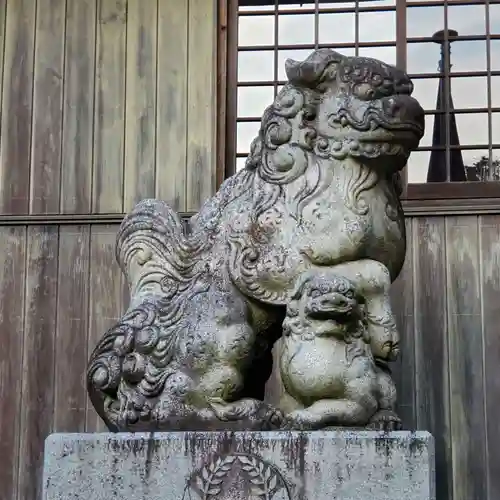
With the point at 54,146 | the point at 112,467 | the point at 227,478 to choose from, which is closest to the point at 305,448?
the point at 227,478

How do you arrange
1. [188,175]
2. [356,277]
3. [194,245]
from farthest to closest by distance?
1. [188,175]
2. [194,245]
3. [356,277]

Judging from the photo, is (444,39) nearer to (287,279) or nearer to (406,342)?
(406,342)

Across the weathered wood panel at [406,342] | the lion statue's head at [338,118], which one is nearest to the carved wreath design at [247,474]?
the lion statue's head at [338,118]

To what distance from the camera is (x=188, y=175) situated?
7.87m

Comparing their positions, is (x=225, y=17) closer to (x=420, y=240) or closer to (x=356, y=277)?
(x=420, y=240)

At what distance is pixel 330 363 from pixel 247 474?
1.85 feet

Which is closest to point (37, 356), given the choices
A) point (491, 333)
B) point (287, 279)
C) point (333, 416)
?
point (491, 333)

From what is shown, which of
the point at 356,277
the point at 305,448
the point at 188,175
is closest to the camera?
the point at 305,448

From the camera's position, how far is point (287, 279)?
204 inches

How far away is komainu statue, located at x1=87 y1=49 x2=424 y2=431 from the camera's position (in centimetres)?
500

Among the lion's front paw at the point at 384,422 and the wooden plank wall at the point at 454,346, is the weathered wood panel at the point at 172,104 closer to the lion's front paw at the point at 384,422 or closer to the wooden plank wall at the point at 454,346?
the wooden plank wall at the point at 454,346

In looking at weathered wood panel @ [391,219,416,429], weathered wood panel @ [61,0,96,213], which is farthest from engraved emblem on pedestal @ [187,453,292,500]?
weathered wood panel @ [61,0,96,213]

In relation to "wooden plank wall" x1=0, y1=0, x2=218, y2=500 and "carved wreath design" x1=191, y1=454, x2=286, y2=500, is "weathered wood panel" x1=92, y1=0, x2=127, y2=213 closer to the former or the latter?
"wooden plank wall" x1=0, y1=0, x2=218, y2=500

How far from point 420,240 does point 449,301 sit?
0.42 m
